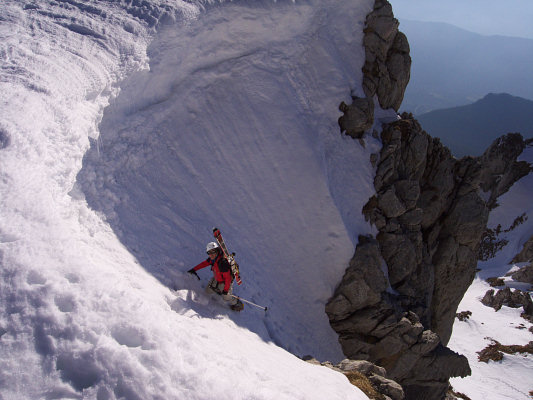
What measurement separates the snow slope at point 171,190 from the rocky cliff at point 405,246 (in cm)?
97

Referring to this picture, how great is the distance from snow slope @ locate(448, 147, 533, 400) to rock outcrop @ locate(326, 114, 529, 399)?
1776 cm

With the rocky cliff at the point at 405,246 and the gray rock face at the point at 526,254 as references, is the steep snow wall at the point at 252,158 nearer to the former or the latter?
the rocky cliff at the point at 405,246

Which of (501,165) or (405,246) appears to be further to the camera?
(501,165)

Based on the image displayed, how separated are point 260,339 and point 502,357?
4285 centimetres

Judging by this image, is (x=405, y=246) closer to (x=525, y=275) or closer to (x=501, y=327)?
(x=501, y=327)

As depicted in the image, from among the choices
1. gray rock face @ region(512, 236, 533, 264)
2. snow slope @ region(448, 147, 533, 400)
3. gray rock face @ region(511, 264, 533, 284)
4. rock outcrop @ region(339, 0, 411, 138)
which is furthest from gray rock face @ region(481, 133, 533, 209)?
rock outcrop @ region(339, 0, 411, 138)

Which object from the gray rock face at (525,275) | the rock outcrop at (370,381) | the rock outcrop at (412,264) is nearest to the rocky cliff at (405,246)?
the rock outcrop at (412,264)

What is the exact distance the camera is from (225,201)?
1645cm

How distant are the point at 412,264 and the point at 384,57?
1316 cm

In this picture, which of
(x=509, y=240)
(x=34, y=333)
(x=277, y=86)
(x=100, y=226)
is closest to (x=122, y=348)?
(x=34, y=333)

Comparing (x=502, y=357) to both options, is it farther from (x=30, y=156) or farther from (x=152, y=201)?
(x=30, y=156)

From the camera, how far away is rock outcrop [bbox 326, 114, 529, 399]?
1767 centimetres

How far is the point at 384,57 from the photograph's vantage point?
77.8 ft

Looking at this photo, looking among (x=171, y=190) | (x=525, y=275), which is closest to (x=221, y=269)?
(x=171, y=190)
